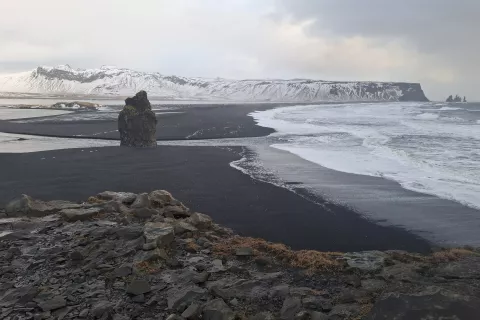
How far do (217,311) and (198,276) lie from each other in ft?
5.02

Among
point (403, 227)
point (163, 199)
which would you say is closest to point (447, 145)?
point (403, 227)

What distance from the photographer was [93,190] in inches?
586

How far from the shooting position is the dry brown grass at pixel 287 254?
825cm

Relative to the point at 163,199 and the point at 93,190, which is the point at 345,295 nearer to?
the point at 163,199

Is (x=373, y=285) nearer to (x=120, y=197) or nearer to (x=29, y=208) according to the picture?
(x=120, y=197)

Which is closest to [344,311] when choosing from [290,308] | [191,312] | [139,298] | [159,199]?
[290,308]

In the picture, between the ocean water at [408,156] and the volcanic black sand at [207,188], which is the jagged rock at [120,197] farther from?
the ocean water at [408,156]

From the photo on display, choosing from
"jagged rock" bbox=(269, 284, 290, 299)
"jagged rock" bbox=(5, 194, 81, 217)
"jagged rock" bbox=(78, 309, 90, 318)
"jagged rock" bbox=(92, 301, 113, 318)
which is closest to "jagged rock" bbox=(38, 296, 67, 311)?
"jagged rock" bbox=(78, 309, 90, 318)

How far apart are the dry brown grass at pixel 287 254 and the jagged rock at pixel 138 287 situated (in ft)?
7.27

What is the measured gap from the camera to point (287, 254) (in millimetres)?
8805

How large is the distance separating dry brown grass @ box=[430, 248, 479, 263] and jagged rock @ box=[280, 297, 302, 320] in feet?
13.3

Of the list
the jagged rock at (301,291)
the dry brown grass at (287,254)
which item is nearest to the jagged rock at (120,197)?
the dry brown grass at (287,254)

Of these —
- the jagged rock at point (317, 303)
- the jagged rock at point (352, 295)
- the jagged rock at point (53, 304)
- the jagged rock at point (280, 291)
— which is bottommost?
the jagged rock at point (53, 304)

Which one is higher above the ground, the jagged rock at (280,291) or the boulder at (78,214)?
the boulder at (78,214)
